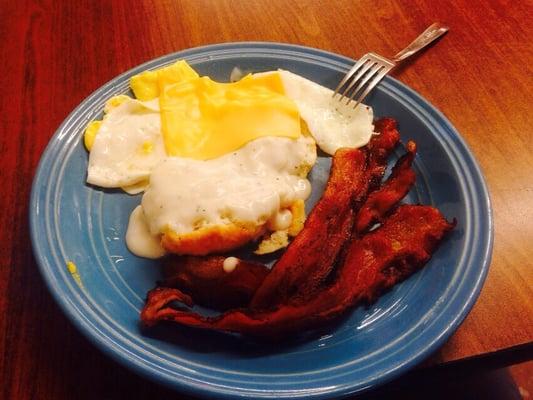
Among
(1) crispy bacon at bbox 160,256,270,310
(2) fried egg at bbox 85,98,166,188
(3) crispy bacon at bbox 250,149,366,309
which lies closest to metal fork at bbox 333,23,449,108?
(3) crispy bacon at bbox 250,149,366,309

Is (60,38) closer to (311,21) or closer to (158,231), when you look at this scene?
(311,21)

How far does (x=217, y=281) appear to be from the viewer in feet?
3.98

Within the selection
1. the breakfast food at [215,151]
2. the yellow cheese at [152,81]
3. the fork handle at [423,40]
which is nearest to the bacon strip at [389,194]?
the breakfast food at [215,151]

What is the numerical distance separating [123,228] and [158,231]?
0.15m

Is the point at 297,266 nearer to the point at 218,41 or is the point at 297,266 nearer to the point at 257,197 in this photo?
the point at 257,197

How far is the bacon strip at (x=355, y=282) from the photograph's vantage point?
1118mm

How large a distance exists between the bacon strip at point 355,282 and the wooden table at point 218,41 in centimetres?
18

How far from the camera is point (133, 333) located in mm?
1116

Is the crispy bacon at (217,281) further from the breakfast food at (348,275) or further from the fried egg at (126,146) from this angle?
the fried egg at (126,146)

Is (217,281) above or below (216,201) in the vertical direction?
below

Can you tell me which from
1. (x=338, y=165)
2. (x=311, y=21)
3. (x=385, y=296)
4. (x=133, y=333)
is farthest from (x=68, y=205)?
(x=311, y=21)

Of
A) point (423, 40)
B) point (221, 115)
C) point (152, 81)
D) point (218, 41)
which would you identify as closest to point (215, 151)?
point (221, 115)

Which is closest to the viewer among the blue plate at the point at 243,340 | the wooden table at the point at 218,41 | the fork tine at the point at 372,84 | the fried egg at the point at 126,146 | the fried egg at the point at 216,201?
the blue plate at the point at 243,340

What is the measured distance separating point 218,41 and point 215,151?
27.3 inches
